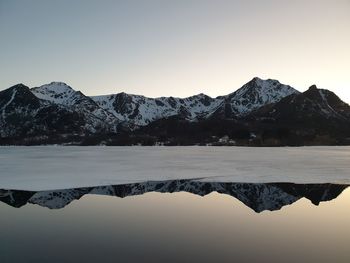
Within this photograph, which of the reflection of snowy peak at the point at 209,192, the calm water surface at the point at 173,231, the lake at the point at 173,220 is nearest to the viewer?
the calm water surface at the point at 173,231

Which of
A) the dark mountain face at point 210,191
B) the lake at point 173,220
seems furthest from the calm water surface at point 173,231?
the dark mountain face at point 210,191

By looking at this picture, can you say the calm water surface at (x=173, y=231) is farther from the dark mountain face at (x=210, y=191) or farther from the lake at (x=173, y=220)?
the dark mountain face at (x=210, y=191)

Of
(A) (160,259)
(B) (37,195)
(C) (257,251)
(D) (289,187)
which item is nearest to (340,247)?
(C) (257,251)

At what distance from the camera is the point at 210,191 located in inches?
1114

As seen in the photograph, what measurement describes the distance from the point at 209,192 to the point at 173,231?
11996mm

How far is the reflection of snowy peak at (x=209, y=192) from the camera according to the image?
23.2 metres

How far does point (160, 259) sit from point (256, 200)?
13446 millimetres

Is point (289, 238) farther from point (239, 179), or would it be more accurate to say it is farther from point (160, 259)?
point (239, 179)

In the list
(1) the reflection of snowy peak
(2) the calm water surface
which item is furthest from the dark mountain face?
(2) the calm water surface

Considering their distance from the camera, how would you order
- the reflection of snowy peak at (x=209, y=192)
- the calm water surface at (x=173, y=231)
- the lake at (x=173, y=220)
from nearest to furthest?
the calm water surface at (x=173, y=231) → the lake at (x=173, y=220) → the reflection of snowy peak at (x=209, y=192)

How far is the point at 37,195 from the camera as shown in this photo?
25.4 meters

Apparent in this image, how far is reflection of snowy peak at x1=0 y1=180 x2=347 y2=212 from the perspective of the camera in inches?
915

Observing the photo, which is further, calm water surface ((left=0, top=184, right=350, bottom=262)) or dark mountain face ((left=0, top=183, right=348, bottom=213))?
dark mountain face ((left=0, top=183, right=348, bottom=213))

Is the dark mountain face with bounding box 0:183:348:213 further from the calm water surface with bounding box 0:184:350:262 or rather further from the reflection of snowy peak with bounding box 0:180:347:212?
the calm water surface with bounding box 0:184:350:262
